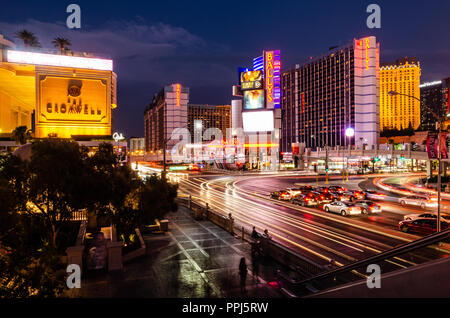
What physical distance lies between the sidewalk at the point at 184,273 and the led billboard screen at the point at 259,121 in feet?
262

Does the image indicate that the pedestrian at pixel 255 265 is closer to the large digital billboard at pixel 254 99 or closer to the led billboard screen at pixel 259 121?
the led billboard screen at pixel 259 121

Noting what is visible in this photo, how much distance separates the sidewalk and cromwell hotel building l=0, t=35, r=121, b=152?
24.4 meters

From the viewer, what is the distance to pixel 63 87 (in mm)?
38156

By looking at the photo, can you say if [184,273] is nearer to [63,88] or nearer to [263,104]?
[63,88]

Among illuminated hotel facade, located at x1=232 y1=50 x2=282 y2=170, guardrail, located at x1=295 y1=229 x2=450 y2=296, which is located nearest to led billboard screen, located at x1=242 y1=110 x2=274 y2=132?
illuminated hotel facade, located at x1=232 y1=50 x2=282 y2=170

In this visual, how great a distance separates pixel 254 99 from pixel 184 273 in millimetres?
86809

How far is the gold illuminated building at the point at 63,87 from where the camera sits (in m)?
36.8

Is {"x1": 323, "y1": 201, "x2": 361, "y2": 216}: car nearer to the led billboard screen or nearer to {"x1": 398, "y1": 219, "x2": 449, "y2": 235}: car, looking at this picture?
{"x1": 398, "y1": 219, "x2": 449, "y2": 235}: car

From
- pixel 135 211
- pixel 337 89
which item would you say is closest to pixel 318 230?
pixel 135 211

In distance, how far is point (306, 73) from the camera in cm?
15775

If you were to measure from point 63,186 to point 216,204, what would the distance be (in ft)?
78.0

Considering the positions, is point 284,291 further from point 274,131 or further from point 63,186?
point 274,131

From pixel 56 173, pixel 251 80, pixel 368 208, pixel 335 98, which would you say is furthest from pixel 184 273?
pixel 335 98

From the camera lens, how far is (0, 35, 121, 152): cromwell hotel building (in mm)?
36812
